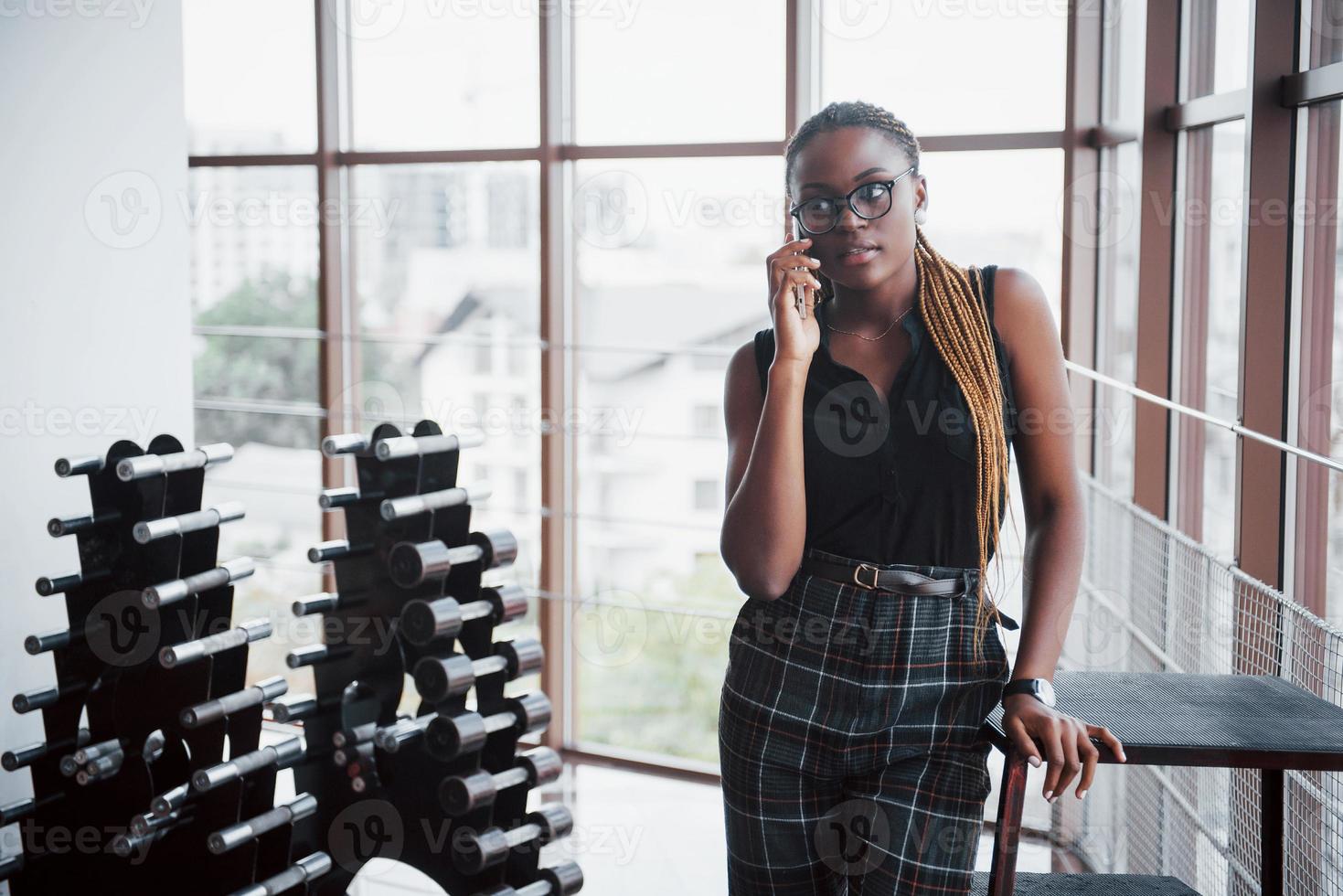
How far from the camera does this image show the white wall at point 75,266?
7.73ft

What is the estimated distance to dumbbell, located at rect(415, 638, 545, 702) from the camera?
1.87 m

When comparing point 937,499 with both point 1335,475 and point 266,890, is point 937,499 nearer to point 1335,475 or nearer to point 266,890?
point 1335,475

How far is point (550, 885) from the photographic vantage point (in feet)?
6.47

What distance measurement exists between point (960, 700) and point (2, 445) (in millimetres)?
1866

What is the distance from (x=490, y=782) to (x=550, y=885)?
22 cm

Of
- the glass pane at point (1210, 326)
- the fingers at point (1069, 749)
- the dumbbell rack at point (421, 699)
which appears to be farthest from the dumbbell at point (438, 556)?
the glass pane at point (1210, 326)

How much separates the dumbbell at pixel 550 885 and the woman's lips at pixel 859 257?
43.9 inches

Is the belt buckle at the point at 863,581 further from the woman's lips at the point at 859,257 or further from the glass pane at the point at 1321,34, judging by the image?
the glass pane at the point at 1321,34

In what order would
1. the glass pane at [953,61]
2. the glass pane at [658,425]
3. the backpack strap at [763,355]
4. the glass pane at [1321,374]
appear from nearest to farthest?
the backpack strap at [763,355] → the glass pane at [1321,374] → the glass pane at [953,61] → the glass pane at [658,425]

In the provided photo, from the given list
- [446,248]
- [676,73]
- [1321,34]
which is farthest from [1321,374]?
[446,248]

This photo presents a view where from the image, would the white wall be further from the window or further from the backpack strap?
the backpack strap

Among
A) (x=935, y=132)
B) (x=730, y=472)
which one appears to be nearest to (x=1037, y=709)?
(x=730, y=472)

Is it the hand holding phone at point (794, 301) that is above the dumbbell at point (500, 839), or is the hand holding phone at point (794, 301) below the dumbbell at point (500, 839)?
above

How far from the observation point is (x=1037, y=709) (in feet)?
4.10
